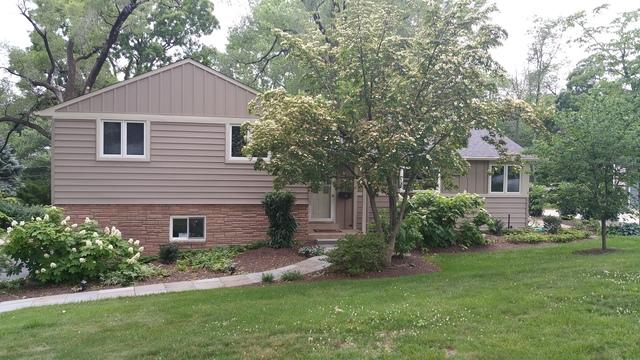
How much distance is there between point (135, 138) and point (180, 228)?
243 cm

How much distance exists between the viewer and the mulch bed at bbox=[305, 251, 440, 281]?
9070 mm

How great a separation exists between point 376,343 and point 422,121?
14.3 ft

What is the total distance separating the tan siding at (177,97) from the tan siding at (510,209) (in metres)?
8.62

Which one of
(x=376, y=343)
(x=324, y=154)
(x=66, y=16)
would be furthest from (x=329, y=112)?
(x=66, y=16)

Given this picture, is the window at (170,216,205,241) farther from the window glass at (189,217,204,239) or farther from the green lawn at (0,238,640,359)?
the green lawn at (0,238,640,359)

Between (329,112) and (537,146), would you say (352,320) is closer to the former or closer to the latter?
(329,112)

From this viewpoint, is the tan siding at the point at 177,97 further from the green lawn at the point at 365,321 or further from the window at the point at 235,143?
the green lawn at the point at 365,321

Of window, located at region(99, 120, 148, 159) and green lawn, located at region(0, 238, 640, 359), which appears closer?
green lawn, located at region(0, 238, 640, 359)

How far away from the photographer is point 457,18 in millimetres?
8195

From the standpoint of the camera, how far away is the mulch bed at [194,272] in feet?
28.9

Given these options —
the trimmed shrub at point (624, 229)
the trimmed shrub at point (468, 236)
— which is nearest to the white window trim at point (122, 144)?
the trimmed shrub at point (468, 236)

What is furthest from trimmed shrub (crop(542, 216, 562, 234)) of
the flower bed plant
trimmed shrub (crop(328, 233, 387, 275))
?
trimmed shrub (crop(328, 233, 387, 275))

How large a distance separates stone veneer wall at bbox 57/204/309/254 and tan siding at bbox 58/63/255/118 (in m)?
2.29

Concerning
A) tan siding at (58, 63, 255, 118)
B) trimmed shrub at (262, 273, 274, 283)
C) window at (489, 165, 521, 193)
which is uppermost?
tan siding at (58, 63, 255, 118)
